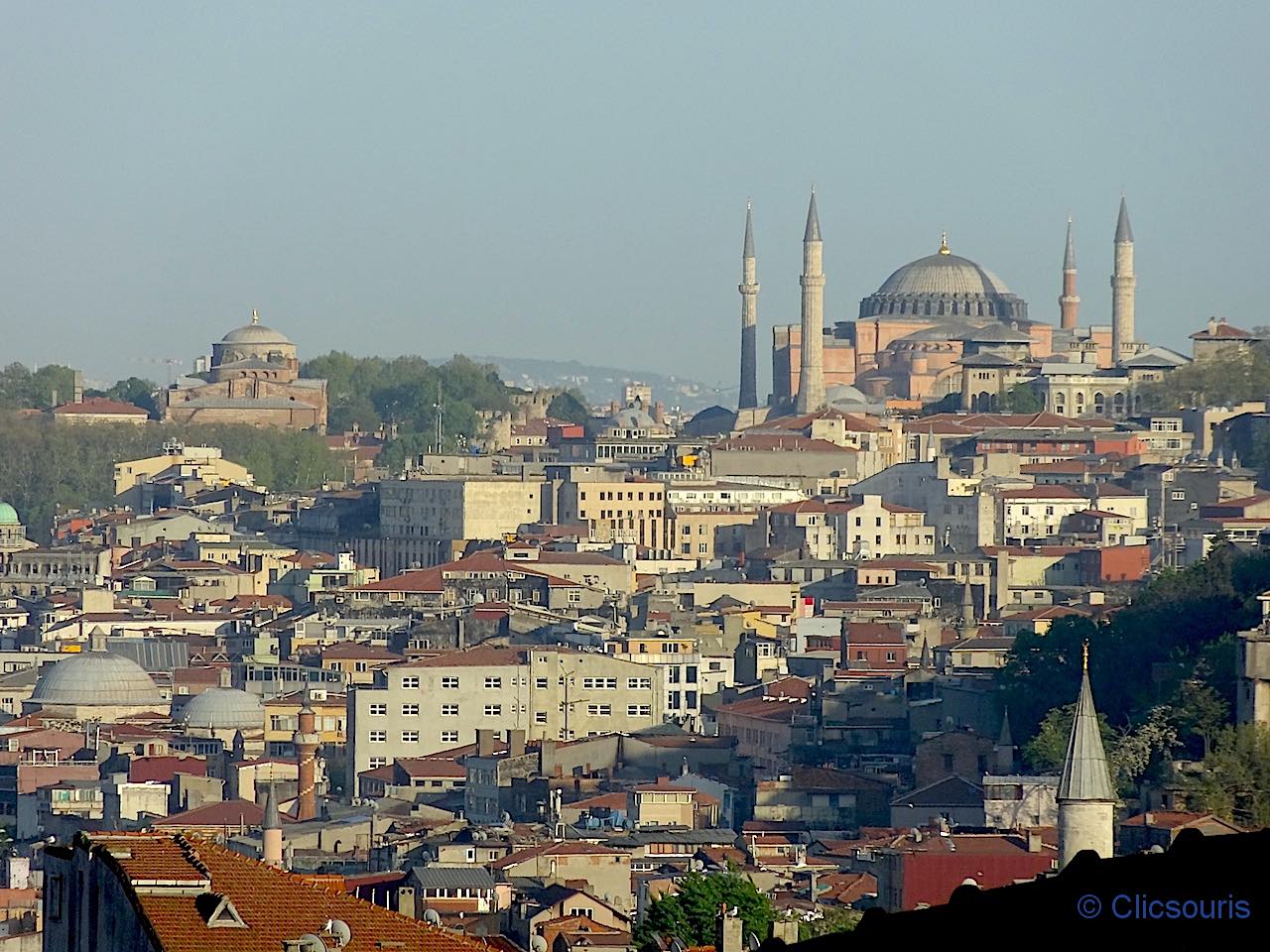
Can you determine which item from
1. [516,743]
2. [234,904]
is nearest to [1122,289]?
[516,743]

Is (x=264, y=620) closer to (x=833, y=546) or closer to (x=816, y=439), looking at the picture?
(x=833, y=546)

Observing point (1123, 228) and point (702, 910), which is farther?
point (1123, 228)

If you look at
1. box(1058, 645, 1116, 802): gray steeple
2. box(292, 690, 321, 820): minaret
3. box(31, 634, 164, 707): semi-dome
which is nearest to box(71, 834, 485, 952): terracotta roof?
box(1058, 645, 1116, 802): gray steeple

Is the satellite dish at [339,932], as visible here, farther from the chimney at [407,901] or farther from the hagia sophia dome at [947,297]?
the hagia sophia dome at [947,297]

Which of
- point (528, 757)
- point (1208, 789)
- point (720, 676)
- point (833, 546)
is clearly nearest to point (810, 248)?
point (833, 546)

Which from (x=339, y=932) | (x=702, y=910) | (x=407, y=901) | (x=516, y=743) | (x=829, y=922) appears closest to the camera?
(x=339, y=932)

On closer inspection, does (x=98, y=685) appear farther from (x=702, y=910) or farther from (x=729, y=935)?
(x=729, y=935)

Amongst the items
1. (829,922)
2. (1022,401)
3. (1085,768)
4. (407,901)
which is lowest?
(829,922)
